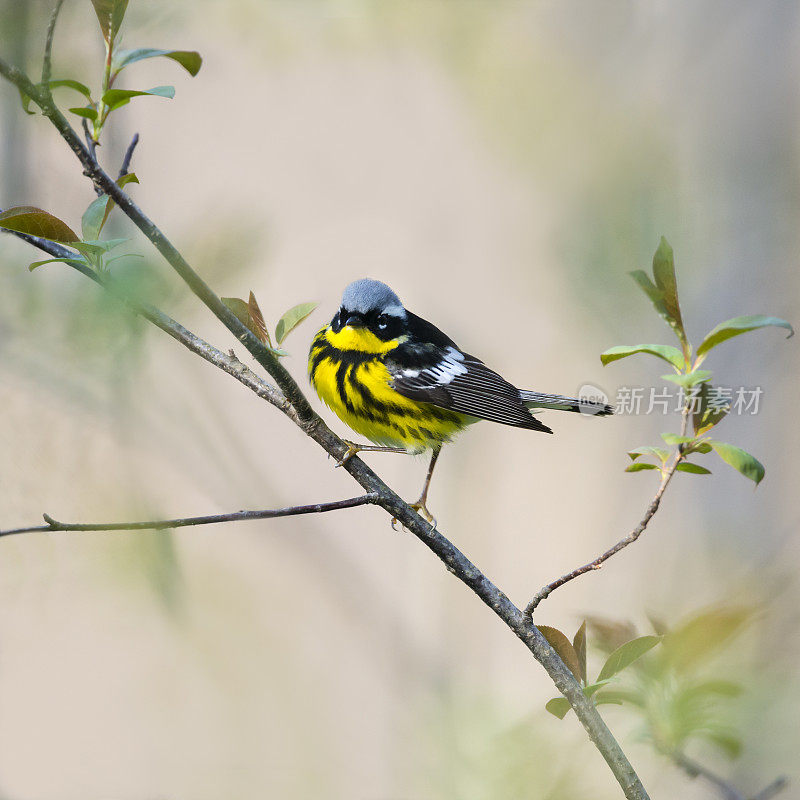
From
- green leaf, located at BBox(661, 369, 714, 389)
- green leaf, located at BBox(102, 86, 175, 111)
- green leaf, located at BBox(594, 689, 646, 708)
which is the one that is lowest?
green leaf, located at BBox(594, 689, 646, 708)

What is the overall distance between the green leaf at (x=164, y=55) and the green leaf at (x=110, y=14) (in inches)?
0.9

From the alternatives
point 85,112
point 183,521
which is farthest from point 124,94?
point 183,521

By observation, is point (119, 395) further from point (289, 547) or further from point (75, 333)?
point (289, 547)

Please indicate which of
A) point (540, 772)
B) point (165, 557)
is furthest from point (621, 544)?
point (165, 557)

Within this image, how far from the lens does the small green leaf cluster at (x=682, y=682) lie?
→ 0.86 m

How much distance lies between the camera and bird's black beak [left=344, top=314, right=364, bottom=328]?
175 centimetres

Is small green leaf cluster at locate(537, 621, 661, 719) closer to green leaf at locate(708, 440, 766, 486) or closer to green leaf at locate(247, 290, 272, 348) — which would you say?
green leaf at locate(708, 440, 766, 486)

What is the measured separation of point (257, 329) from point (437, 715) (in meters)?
0.79

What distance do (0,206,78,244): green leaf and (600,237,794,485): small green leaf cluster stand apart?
60cm

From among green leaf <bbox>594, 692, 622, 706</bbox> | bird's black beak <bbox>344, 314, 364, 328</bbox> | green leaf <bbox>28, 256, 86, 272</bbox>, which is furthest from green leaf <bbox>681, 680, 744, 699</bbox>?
bird's black beak <bbox>344, 314, 364, 328</bbox>

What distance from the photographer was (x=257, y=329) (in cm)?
100

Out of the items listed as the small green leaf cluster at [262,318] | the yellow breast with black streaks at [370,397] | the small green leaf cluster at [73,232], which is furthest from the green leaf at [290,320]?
the yellow breast with black streaks at [370,397]


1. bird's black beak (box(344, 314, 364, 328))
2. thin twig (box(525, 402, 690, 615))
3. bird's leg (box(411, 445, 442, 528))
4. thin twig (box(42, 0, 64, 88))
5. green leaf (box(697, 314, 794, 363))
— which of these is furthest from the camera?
bird's black beak (box(344, 314, 364, 328))

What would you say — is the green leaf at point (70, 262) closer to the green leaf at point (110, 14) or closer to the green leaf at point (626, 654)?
the green leaf at point (110, 14)
